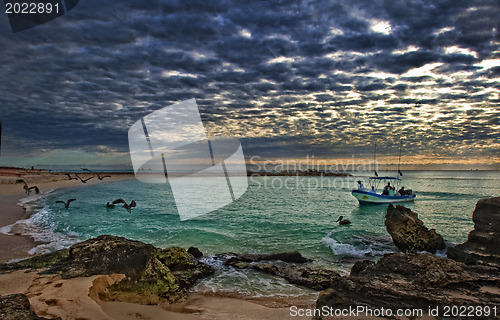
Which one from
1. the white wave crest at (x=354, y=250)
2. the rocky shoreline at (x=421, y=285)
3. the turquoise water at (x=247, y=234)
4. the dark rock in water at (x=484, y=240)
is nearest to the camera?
the rocky shoreline at (x=421, y=285)

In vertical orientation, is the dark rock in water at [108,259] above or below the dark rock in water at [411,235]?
above

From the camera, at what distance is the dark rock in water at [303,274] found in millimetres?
9781

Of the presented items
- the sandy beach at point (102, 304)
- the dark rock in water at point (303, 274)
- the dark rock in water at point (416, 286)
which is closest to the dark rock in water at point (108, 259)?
the sandy beach at point (102, 304)

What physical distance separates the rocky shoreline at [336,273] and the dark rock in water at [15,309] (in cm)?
1

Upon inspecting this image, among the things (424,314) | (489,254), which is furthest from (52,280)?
(489,254)

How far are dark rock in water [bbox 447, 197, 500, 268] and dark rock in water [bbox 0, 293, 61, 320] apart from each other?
1042cm

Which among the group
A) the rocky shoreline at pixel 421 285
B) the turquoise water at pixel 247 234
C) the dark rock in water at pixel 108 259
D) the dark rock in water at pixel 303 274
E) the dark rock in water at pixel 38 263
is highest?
the rocky shoreline at pixel 421 285

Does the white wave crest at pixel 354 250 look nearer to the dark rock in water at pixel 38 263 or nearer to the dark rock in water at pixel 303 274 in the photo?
the dark rock in water at pixel 303 274

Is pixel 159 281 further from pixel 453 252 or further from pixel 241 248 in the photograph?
pixel 453 252

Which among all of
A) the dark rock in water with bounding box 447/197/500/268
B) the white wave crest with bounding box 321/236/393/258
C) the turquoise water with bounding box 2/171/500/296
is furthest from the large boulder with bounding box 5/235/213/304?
the white wave crest with bounding box 321/236/393/258

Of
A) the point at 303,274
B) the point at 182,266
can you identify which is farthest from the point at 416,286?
the point at 182,266

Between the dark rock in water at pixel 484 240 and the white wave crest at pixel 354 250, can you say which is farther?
the white wave crest at pixel 354 250

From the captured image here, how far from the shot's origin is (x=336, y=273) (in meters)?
10.7

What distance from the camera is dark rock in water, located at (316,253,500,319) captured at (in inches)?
196
